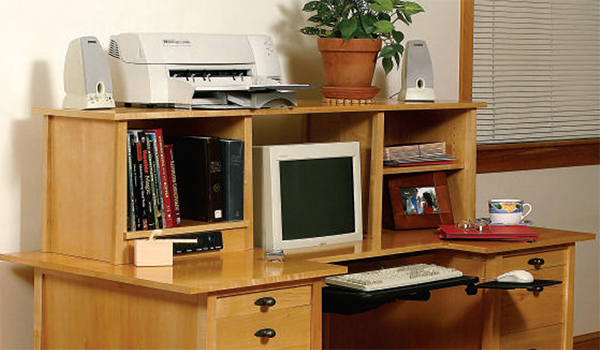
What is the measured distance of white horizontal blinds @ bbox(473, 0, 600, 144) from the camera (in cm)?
415

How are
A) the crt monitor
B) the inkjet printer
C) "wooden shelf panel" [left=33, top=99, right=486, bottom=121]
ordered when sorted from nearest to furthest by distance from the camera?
"wooden shelf panel" [left=33, top=99, right=486, bottom=121] → the inkjet printer → the crt monitor

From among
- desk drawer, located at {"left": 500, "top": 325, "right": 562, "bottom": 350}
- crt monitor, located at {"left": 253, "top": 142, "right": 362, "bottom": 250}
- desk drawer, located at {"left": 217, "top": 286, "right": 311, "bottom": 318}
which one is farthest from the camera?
desk drawer, located at {"left": 500, "top": 325, "right": 562, "bottom": 350}

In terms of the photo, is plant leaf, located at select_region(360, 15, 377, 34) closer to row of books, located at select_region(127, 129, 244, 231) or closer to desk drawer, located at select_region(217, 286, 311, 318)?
row of books, located at select_region(127, 129, 244, 231)

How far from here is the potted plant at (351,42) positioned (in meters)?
3.09

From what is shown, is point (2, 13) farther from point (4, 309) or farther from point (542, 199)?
point (542, 199)

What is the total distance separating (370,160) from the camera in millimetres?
3148

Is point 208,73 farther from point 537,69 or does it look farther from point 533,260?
point 537,69

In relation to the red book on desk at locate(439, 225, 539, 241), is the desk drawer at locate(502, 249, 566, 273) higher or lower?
lower

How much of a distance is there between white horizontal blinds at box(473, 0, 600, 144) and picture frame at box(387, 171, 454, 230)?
875mm

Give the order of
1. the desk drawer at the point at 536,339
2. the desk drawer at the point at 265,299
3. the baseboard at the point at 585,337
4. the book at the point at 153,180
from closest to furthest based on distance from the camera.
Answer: the desk drawer at the point at 265,299 → the book at the point at 153,180 → the desk drawer at the point at 536,339 → the baseboard at the point at 585,337

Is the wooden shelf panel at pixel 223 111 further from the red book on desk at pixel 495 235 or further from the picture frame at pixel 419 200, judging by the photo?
the red book on desk at pixel 495 235

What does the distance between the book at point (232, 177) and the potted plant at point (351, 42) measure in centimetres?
53

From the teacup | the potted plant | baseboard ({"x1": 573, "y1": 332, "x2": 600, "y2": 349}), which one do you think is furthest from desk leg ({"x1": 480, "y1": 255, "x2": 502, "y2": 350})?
baseboard ({"x1": 573, "y1": 332, "x2": 600, "y2": 349})

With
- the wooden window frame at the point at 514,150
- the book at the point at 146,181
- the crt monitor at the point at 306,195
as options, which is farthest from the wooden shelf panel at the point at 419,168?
the book at the point at 146,181
